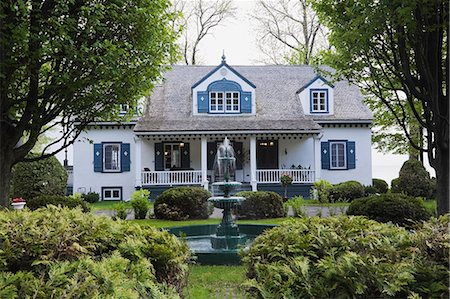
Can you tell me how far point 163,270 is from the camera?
3928 millimetres

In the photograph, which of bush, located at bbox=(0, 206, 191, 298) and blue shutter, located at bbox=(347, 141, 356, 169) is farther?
blue shutter, located at bbox=(347, 141, 356, 169)

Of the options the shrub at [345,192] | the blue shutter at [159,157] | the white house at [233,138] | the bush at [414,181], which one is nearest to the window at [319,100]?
the white house at [233,138]

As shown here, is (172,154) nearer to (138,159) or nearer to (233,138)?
(138,159)

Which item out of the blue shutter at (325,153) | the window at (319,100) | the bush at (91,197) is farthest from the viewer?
the window at (319,100)

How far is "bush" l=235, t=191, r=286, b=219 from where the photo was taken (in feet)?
49.2

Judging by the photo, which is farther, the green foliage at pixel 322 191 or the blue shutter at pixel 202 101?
the blue shutter at pixel 202 101

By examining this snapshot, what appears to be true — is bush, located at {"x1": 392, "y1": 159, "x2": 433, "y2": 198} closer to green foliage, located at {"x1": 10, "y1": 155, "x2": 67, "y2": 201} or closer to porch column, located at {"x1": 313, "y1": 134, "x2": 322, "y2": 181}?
porch column, located at {"x1": 313, "y1": 134, "x2": 322, "y2": 181}

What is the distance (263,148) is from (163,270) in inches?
865

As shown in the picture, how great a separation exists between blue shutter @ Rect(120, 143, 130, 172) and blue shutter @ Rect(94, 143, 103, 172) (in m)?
1.06

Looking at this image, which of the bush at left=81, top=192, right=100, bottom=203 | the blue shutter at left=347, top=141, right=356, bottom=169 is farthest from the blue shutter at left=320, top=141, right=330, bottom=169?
the bush at left=81, top=192, right=100, bottom=203

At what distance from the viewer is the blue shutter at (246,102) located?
2469 centimetres

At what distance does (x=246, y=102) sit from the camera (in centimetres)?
2475

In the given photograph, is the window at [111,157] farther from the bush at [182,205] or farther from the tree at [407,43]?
the tree at [407,43]

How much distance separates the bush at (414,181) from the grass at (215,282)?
15.3 meters
